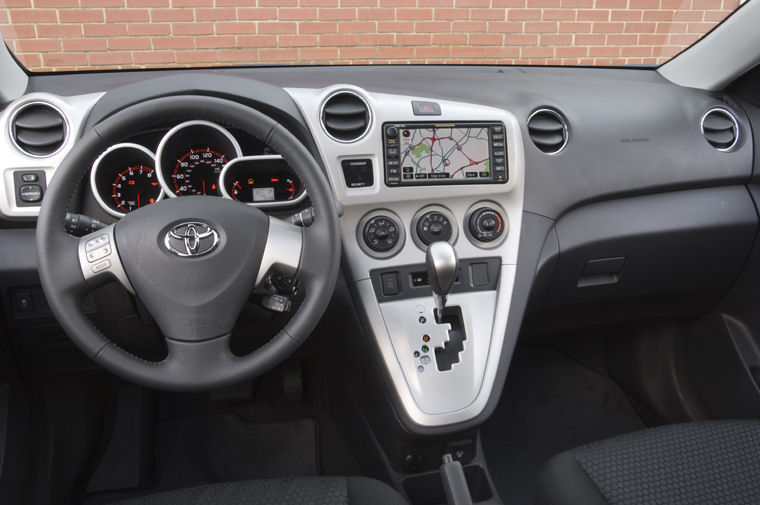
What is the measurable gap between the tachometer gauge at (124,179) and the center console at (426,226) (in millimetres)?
349

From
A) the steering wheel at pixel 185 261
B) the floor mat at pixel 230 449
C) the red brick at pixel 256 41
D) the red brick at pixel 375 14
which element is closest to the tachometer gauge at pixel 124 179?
the steering wheel at pixel 185 261

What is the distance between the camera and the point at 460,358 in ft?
4.34

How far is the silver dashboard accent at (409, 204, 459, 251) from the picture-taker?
1.34 meters

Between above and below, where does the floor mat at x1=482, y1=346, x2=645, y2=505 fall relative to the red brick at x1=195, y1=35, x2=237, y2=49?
below

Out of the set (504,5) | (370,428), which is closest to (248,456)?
(370,428)

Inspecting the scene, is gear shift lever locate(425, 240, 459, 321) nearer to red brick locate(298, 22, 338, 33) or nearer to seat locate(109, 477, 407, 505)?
seat locate(109, 477, 407, 505)

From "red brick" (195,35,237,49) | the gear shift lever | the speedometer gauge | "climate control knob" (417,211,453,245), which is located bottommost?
the gear shift lever

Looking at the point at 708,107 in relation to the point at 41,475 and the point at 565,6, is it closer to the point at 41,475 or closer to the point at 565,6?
the point at 565,6

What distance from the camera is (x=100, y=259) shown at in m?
0.94

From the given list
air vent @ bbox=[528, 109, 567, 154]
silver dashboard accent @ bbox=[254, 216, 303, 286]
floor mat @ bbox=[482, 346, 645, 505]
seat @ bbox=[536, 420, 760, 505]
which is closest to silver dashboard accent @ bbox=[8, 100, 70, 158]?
silver dashboard accent @ bbox=[254, 216, 303, 286]

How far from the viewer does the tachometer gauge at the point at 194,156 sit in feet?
3.82

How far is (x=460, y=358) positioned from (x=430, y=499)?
426mm

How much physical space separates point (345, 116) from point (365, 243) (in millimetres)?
288

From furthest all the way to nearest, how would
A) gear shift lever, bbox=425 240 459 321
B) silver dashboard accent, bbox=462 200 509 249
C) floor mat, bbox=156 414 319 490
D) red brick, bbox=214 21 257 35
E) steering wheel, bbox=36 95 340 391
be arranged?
floor mat, bbox=156 414 319 490 < red brick, bbox=214 21 257 35 < silver dashboard accent, bbox=462 200 509 249 < gear shift lever, bbox=425 240 459 321 < steering wheel, bbox=36 95 340 391
